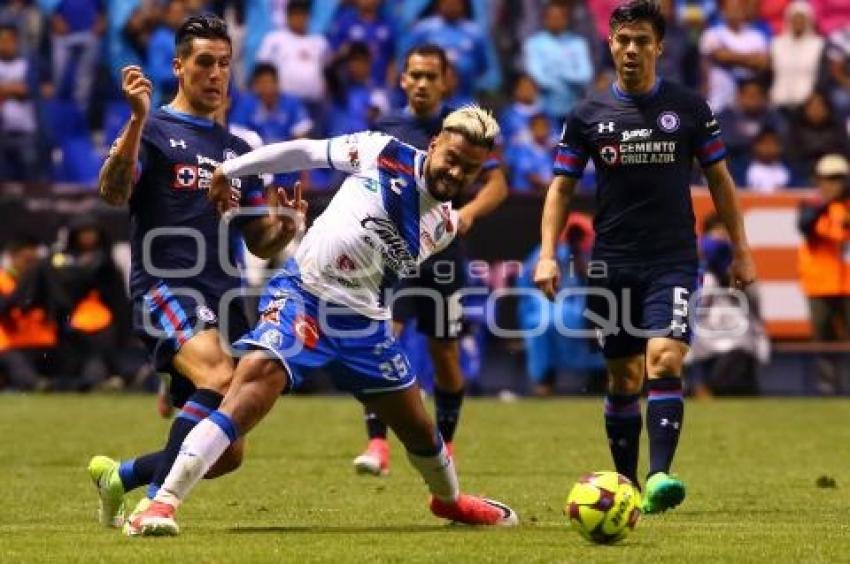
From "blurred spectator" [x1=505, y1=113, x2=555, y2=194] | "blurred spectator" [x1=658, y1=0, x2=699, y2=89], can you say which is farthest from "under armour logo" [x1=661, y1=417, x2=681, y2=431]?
"blurred spectator" [x1=658, y1=0, x2=699, y2=89]

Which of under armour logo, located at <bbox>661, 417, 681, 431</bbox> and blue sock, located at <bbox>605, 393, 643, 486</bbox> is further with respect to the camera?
blue sock, located at <bbox>605, 393, 643, 486</bbox>

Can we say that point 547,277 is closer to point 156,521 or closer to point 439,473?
point 439,473

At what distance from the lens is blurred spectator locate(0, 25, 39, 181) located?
24203 millimetres

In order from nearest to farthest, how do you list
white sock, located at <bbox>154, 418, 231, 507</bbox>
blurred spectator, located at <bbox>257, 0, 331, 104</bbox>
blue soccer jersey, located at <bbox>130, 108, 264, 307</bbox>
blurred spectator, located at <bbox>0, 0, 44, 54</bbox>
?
1. white sock, located at <bbox>154, 418, 231, 507</bbox>
2. blue soccer jersey, located at <bbox>130, 108, 264, 307</bbox>
3. blurred spectator, located at <bbox>257, 0, 331, 104</bbox>
4. blurred spectator, located at <bbox>0, 0, 44, 54</bbox>

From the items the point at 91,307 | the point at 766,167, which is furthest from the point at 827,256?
the point at 91,307

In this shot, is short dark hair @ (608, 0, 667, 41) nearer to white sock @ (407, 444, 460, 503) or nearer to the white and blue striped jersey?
the white and blue striped jersey

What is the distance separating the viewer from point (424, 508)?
1154 centimetres

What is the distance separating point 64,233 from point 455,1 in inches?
212

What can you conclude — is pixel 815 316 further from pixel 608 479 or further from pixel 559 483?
pixel 608 479

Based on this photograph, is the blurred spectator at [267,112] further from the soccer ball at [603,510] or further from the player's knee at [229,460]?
the soccer ball at [603,510]

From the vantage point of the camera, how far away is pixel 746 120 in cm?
A: 2438

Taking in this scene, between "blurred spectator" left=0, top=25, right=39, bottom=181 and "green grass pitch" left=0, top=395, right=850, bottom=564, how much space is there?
3.74 meters

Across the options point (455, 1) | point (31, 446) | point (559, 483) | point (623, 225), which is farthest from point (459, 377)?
point (455, 1)

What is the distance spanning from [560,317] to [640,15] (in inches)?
414
